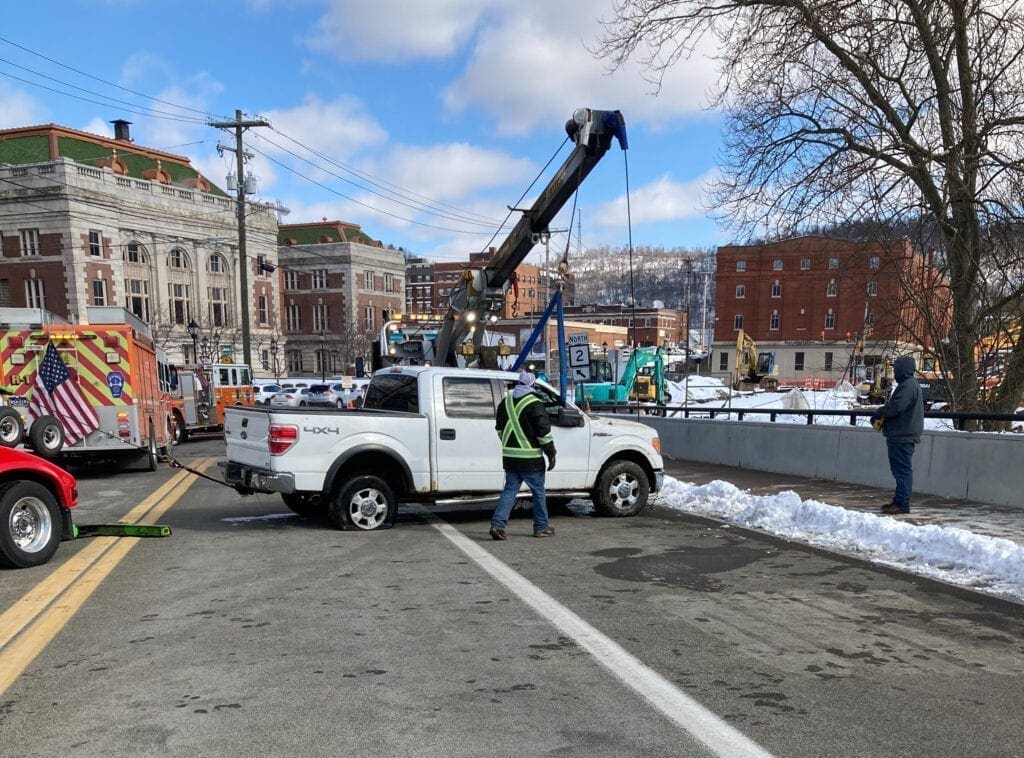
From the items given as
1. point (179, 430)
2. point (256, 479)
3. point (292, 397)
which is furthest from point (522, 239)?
point (292, 397)

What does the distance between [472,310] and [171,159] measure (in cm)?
6283

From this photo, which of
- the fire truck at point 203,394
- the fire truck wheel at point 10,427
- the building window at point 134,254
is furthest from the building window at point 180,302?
the fire truck wheel at point 10,427

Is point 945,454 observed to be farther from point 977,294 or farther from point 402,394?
point 402,394

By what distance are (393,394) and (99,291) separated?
187 feet

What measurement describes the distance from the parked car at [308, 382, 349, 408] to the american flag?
14.0 m

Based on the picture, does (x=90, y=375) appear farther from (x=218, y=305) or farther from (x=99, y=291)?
(x=218, y=305)

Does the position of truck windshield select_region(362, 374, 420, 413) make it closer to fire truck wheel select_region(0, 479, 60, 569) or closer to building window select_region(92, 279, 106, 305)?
fire truck wheel select_region(0, 479, 60, 569)

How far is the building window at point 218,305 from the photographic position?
65.4 meters

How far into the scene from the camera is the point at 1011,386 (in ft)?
41.9

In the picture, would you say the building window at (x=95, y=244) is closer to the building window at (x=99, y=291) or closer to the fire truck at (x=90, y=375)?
the building window at (x=99, y=291)

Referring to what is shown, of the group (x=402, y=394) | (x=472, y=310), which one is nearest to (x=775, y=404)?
(x=472, y=310)

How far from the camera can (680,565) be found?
265 inches

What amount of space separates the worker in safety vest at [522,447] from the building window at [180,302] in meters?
61.1

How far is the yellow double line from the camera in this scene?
440 cm
